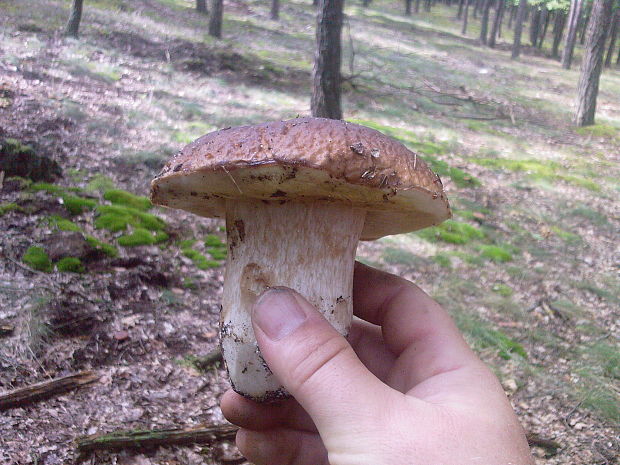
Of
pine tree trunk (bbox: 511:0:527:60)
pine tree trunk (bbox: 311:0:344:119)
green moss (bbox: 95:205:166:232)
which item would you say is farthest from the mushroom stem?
pine tree trunk (bbox: 511:0:527:60)

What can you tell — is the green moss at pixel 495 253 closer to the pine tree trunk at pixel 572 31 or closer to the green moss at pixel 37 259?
the green moss at pixel 37 259

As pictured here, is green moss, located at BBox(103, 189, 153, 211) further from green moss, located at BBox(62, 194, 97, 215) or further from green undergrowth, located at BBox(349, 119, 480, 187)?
green undergrowth, located at BBox(349, 119, 480, 187)

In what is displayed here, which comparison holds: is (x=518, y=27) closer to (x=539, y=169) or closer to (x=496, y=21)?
(x=496, y=21)

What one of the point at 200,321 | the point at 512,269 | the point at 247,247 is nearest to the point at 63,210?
the point at 200,321

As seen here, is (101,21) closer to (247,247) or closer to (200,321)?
(200,321)

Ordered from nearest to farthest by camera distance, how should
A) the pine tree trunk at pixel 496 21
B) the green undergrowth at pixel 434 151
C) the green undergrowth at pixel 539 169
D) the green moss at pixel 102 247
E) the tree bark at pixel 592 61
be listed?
the green moss at pixel 102 247, the green undergrowth at pixel 434 151, the green undergrowth at pixel 539 169, the tree bark at pixel 592 61, the pine tree trunk at pixel 496 21

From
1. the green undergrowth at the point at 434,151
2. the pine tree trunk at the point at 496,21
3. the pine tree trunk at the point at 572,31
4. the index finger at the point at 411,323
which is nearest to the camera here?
the index finger at the point at 411,323

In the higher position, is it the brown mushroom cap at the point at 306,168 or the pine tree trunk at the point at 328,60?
the pine tree trunk at the point at 328,60

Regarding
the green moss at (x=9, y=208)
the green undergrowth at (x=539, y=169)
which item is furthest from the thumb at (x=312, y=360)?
the green undergrowth at (x=539, y=169)
